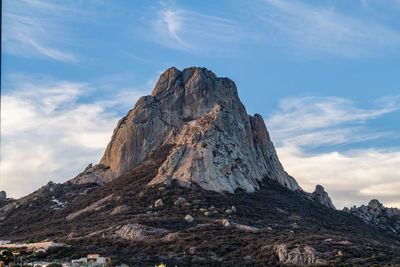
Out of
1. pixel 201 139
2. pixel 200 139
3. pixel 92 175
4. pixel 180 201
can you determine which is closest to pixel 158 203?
pixel 180 201

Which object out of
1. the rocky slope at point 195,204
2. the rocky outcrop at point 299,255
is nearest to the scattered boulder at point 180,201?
the rocky slope at point 195,204

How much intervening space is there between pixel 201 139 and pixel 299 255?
253 feet

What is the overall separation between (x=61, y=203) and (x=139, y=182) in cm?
2887

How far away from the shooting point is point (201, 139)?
156m

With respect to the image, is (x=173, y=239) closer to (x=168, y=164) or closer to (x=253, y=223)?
(x=253, y=223)

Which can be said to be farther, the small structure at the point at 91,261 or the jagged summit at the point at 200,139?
the jagged summit at the point at 200,139

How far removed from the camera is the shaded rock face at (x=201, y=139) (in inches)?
5876

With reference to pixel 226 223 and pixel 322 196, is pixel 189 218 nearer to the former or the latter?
pixel 226 223

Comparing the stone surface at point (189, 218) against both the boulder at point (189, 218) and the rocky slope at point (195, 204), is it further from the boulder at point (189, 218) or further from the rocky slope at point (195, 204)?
the rocky slope at point (195, 204)

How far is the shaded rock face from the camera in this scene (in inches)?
5876

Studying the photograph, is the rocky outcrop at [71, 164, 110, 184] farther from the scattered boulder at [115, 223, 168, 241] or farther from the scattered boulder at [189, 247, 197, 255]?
the scattered boulder at [189, 247, 197, 255]

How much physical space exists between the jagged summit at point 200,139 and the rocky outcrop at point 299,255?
60.2m

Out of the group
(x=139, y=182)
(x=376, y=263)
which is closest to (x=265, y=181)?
(x=139, y=182)

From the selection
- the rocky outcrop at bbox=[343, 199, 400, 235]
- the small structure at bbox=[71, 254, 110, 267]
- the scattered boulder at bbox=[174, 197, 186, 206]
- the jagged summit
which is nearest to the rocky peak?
the rocky outcrop at bbox=[343, 199, 400, 235]
